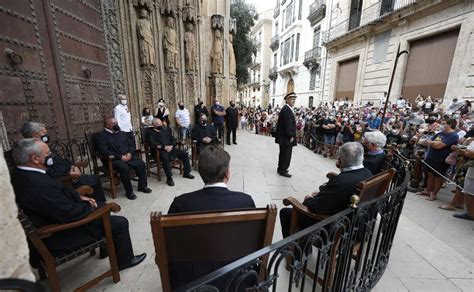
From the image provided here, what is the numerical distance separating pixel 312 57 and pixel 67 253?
2055cm

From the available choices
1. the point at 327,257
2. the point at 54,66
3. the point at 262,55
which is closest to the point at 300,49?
the point at 262,55

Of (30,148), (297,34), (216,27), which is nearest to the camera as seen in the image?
(30,148)

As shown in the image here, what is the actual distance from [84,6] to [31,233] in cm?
529

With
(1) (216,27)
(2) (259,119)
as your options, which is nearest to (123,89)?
(1) (216,27)

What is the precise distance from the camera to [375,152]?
9.20ft

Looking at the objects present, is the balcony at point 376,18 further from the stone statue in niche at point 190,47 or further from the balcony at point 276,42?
the balcony at point 276,42

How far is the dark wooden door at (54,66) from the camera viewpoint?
3.14 metres

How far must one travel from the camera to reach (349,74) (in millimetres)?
14750

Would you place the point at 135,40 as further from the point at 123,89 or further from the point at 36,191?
the point at 36,191

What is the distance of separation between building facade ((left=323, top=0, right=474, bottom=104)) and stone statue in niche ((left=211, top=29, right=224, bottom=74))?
19.0 feet

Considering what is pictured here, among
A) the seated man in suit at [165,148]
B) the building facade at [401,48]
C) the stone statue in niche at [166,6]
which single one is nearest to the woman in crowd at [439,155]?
the building facade at [401,48]

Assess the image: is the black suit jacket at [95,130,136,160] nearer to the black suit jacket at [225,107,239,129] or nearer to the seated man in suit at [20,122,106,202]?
the seated man in suit at [20,122,106,202]

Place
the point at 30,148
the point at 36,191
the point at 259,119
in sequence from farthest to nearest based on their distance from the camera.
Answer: the point at 259,119 < the point at 30,148 < the point at 36,191

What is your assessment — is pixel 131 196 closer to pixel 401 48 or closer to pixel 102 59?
pixel 102 59
